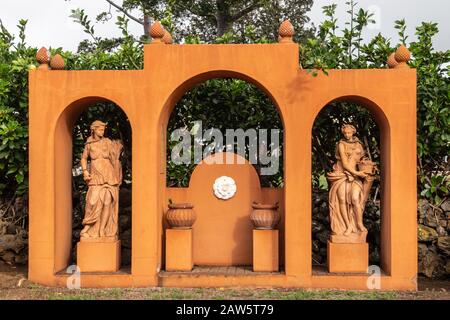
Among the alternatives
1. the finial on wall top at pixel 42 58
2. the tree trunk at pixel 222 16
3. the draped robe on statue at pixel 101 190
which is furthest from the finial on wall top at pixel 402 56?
the tree trunk at pixel 222 16

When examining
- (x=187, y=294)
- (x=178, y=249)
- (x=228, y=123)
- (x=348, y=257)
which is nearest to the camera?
(x=187, y=294)

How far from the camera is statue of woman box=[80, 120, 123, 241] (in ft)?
28.2

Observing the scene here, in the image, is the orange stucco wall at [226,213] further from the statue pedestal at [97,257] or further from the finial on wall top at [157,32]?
the finial on wall top at [157,32]

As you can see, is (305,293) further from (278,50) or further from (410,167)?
(278,50)

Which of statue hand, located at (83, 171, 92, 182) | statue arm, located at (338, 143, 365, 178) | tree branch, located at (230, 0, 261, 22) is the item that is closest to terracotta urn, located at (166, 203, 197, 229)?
statue hand, located at (83, 171, 92, 182)

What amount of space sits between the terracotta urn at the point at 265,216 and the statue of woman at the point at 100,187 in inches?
81.0

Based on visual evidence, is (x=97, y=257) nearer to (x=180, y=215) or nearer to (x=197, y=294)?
(x=180, y=215)

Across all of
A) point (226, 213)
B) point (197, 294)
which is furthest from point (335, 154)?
point (197, 294)

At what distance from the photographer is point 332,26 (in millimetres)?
10156

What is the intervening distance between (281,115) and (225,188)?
1612 millimetres

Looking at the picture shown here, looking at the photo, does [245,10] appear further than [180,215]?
Yes

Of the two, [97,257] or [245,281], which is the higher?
[97,257]

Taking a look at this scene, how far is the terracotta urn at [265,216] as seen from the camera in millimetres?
8570

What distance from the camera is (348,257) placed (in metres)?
8.42
